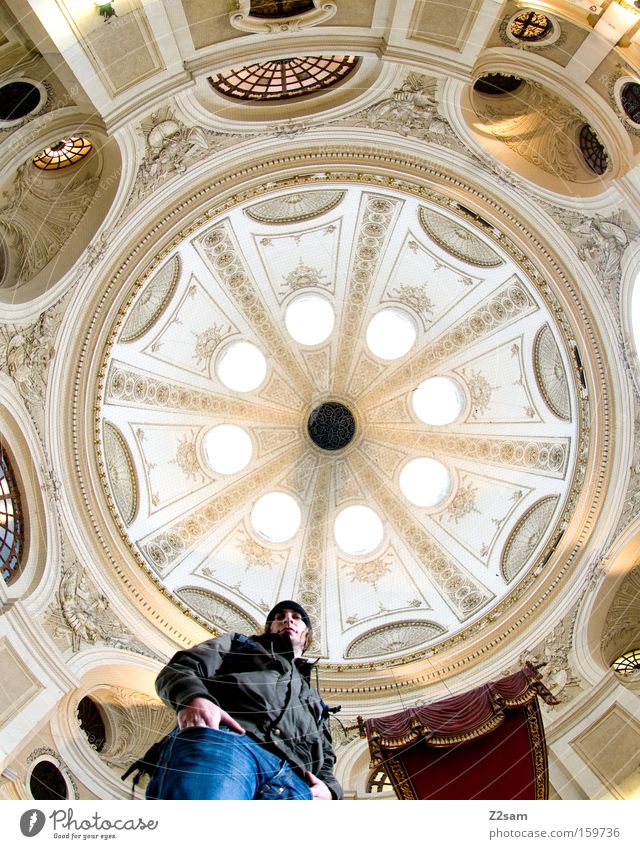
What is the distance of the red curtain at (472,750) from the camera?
10.6 m

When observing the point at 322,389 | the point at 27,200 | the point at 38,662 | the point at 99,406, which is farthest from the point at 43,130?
the point at 322,389

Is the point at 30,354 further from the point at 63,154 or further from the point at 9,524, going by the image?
the point at 63,154

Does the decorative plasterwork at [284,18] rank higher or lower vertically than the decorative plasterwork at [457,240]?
lower

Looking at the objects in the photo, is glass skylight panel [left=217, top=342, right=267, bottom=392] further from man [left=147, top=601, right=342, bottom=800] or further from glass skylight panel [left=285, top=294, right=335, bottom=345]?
man [left=147, top=601, right=342, bottom=800]

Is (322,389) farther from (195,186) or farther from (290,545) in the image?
(195,186)

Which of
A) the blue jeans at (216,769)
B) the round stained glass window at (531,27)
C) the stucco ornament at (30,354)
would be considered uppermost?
the stucco ornament at (30,354)

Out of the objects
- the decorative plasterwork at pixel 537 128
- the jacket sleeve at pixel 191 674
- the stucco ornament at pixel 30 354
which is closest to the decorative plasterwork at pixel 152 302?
the stucco ornament at pixel 30 354

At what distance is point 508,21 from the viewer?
9398mm

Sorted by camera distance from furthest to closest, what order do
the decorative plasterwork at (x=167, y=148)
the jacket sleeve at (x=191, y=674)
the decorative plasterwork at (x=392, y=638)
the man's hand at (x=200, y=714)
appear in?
the decorative plasterwork at (x=392, y=638) → the decorative plasterwork at (x=167, y=148) → the jacket sleeve at (x=191, y=674) → the man's hand at (x=200, y=714)

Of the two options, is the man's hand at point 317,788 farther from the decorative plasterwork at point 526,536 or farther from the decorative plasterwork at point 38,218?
the decorative plasterwork at point 526,536

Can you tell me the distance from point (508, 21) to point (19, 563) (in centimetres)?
1034

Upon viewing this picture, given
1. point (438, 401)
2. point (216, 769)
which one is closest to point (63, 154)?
point (216, 769)

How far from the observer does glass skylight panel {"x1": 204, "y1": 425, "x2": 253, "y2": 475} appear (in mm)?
17359

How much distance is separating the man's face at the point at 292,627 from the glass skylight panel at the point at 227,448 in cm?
980
